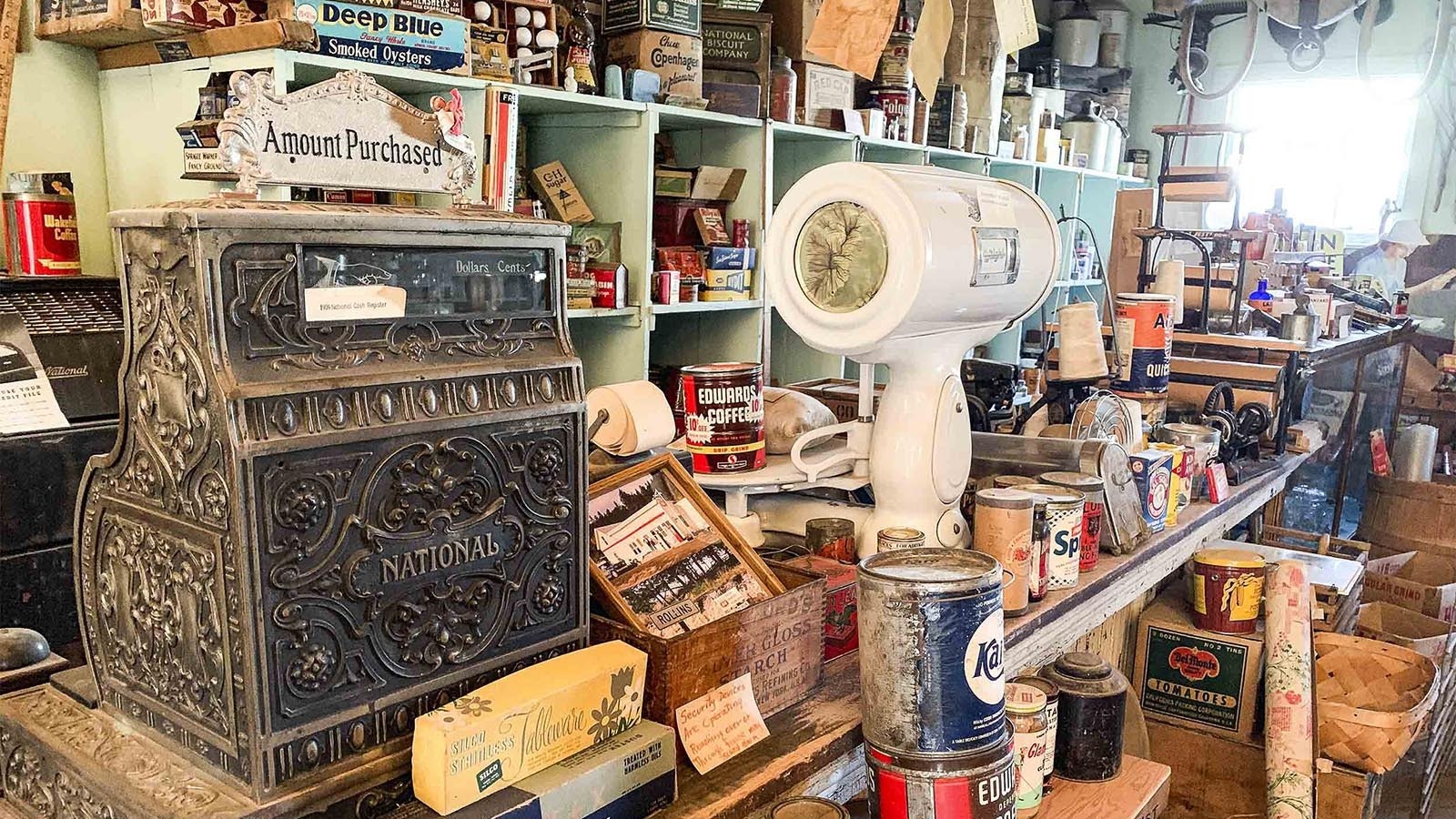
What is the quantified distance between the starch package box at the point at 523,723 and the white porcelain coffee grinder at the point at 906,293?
0.67 m

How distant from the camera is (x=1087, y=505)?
1.82 meters

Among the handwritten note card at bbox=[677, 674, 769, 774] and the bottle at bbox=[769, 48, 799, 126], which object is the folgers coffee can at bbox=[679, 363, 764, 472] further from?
the bottle at bbox=[769, 48, 799, 126]

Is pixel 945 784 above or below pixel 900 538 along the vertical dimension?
below

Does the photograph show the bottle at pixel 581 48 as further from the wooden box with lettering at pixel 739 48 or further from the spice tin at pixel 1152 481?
the spice tin at pixel 1152 481

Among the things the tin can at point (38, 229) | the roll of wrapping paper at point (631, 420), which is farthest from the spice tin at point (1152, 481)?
the tin can at point (38, 229)

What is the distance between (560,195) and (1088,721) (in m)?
2.11

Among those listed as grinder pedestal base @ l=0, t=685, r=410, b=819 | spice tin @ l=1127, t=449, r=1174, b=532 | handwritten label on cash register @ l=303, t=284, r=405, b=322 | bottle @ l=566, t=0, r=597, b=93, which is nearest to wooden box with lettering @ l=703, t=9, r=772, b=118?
bottle @ l=566, t=0, r=597, b=93

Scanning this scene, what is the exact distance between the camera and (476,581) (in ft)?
3.35

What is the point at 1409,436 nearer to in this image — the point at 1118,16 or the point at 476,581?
the point at 1118,16

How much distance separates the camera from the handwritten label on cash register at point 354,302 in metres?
0.90

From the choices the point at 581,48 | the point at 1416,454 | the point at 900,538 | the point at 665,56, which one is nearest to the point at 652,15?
the point at 665,56

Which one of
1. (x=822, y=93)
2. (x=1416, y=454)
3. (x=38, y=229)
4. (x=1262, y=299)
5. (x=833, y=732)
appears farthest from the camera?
(x=1416, y=454)

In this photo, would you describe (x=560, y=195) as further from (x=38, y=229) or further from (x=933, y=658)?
(x=933, y=658)

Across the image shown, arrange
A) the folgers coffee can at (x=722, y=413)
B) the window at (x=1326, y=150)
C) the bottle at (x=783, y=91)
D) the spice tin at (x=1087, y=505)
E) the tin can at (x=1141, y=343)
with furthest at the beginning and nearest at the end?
the window at (x=1326, y=150) < the bottle at (x=783, y=91) < the tin can at (x=1141, y=343) < the spice tin at (x=1087, y=505) < the folgers coffee can at (x=722, y=413)
